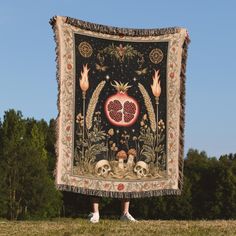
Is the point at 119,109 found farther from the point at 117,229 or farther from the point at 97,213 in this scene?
the point at 117,229

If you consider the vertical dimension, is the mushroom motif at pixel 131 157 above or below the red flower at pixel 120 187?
above

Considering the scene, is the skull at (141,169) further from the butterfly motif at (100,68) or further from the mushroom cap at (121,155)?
the butterfly motif at (100,68)

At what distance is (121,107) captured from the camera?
19453 mm

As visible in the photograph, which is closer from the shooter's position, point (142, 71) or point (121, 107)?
point (121, 107)

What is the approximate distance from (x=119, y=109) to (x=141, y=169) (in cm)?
192

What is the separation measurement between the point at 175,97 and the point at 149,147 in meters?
1.75

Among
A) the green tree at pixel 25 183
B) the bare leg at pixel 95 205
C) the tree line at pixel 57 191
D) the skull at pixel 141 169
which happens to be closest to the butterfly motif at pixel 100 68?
the skull at pixel 141 169

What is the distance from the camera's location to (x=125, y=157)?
1938cm

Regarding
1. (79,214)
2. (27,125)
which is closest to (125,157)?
(79,214)

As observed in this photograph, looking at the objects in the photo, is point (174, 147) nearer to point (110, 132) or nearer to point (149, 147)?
point (149, 147)

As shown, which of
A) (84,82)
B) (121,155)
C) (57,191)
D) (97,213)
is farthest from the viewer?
(57,191)

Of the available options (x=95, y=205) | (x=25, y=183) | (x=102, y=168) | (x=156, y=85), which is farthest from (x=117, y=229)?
(x=25, y=183)

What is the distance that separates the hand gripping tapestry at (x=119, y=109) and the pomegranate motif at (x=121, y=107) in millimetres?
30

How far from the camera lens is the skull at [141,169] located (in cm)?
1947
